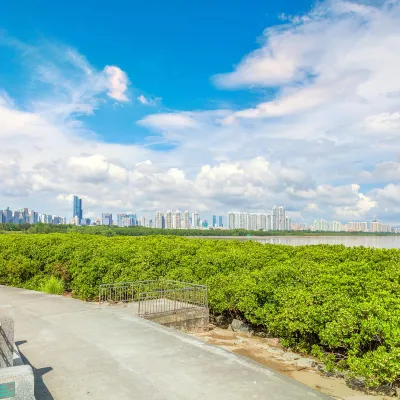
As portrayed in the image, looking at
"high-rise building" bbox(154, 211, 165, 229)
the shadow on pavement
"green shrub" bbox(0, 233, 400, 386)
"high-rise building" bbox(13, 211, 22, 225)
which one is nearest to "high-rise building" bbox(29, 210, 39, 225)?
"high-rise building" bbox(13, 211, 22, 225)

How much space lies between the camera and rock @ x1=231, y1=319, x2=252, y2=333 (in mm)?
12492

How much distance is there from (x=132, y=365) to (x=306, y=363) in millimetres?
5042

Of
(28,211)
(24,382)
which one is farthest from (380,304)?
(28,211)

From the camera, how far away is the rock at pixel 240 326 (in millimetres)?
12492

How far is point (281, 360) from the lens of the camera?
32.7 feet

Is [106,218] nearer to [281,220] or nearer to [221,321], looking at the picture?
[281,220]

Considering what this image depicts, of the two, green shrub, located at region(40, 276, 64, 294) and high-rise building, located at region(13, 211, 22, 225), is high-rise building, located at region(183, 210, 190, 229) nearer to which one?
high-rise building, located at region(13, 211, 22, 225)

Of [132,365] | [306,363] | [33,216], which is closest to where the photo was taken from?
[132,365]

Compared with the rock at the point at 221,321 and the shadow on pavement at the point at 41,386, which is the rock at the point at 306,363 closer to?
the rock at the point at 221,321

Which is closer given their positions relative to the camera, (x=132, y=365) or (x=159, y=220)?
Answer: (x=132, y=365)

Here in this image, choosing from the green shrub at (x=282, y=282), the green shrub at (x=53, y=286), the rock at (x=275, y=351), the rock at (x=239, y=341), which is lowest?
the rock at (x=275, y=351)

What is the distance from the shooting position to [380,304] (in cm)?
825

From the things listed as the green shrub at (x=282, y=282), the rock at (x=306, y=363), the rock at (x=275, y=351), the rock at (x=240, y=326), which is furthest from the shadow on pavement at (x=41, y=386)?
the rock at (x=240, y=326)

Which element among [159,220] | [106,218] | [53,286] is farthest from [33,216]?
[53,286]
